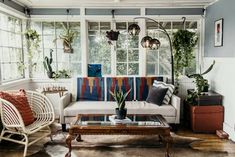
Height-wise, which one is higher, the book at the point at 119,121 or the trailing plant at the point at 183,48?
the trailing plant at the point at 183,48

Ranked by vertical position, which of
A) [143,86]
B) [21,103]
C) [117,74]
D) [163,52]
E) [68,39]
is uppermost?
[68,39]

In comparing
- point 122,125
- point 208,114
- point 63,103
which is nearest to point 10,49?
point 63,103

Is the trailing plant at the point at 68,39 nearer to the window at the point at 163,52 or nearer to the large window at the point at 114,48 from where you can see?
the large window at the point at 114,48

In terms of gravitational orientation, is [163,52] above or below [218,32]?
below

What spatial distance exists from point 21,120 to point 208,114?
304 cm

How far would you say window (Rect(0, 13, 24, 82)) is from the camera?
4098 millimetres

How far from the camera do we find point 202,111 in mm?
3971

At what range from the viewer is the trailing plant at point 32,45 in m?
4.68

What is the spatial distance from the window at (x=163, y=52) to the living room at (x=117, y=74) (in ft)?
0.07

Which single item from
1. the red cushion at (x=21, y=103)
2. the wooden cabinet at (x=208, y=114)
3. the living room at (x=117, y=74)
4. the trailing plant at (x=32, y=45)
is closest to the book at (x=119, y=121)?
the living room at (x=117, y=74)

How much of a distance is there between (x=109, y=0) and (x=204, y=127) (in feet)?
9.78

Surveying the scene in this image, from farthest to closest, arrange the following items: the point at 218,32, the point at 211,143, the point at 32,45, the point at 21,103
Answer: the point at 32,45 → the point at 218,32 → the point at 211,143 → the point at 21,103

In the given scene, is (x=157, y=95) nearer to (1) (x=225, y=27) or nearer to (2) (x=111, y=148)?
(2) (x=111, y=148)

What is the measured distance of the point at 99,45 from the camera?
4.98 m
